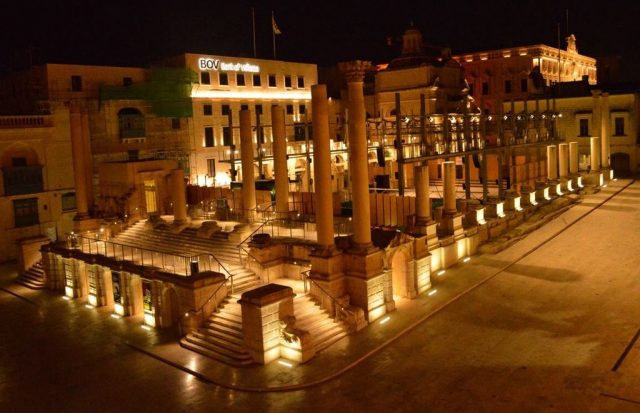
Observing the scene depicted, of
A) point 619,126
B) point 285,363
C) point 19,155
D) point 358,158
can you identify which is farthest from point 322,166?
point 619,126

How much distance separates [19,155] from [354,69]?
87.4 ft

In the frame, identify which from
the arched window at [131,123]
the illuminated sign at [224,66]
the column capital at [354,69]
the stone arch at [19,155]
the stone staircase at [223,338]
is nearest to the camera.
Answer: the stone staircase at [223,338]

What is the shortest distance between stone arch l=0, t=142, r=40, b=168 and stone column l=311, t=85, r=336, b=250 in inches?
976

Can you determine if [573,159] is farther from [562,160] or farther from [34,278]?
[34,278]

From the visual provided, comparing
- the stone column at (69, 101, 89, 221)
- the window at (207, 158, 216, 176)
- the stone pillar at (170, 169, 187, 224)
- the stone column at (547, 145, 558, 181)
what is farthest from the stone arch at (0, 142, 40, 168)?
the stone column at (547, 145, 558, 181)

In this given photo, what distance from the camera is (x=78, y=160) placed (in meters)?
32.8

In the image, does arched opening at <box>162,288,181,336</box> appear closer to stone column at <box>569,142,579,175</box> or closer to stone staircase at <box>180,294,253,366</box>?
stone staircase at <box>180,294,253,366</box>

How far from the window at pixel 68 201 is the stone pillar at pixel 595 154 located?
37.9m

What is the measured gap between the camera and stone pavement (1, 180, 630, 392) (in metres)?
17.5

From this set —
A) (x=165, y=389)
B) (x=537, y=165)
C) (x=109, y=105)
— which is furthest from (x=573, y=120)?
(x=165, y=389)

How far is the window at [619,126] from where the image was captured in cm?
5203

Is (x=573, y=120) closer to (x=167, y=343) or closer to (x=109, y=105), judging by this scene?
(x=109, y=105)

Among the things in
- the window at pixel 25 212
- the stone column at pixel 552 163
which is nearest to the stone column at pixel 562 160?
the stone column at pixel 552 163

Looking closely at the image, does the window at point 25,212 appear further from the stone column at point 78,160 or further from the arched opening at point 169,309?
the arched opening at point 169,309
